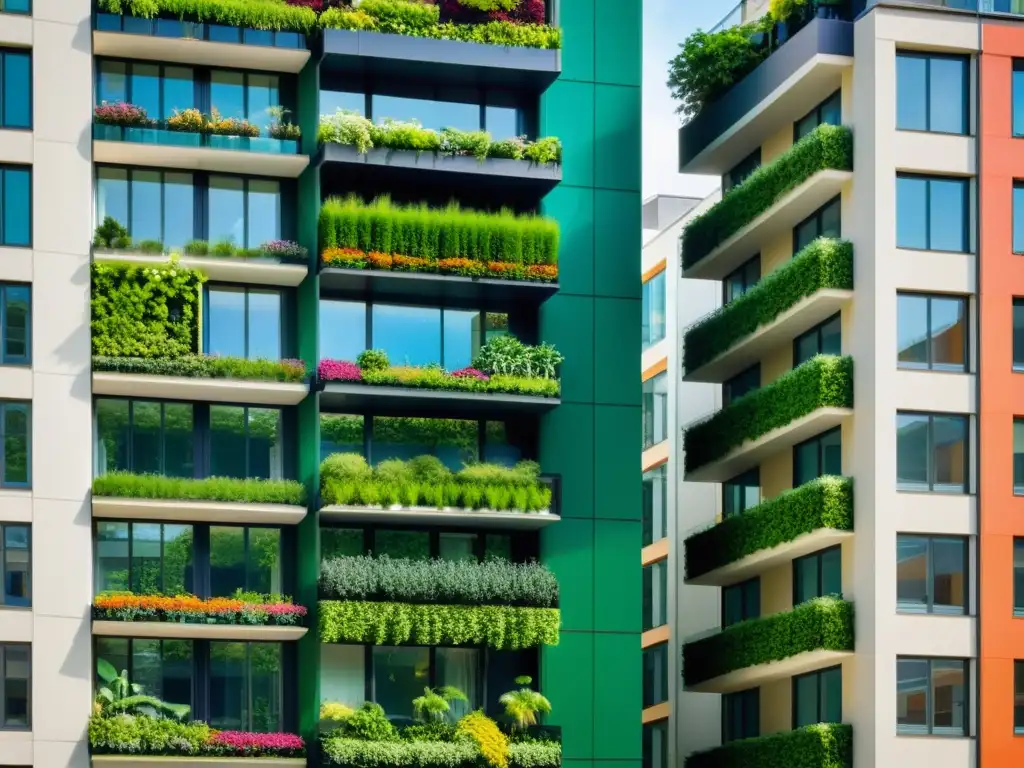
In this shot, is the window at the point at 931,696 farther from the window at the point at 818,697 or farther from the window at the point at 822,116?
the window at the point at 822,116

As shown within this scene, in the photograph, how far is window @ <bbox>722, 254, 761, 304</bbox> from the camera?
6706cm

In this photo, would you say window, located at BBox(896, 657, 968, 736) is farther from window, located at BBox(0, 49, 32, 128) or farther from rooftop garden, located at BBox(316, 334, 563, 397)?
window, located at BBox(0, 49, 32, 128)

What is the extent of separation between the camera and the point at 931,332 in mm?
59250

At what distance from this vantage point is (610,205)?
64125mm

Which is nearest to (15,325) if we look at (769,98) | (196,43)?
(196,43)

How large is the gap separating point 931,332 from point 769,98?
871 cm

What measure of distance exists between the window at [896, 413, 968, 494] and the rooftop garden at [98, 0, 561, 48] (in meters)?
14.8

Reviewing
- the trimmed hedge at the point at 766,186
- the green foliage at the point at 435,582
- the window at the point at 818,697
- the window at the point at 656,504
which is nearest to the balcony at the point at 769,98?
the trimmed hedge at the point at 766,186

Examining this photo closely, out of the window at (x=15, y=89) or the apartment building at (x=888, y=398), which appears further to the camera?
the window at (x=15, y=89)

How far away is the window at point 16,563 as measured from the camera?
5806 centimetres

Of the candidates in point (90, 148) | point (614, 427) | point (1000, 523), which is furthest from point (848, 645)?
point (90, 148)

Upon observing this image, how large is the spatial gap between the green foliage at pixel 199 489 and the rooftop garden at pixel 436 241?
618cm

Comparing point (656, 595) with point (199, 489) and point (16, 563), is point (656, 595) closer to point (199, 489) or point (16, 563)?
point (199, 489)

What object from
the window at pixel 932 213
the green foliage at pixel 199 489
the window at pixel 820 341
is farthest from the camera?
the window at pixel 820 341
